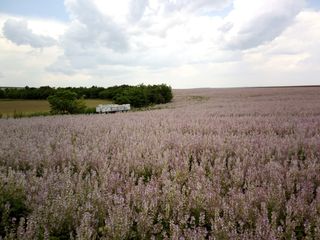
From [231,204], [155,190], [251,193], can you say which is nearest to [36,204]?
[155,190]

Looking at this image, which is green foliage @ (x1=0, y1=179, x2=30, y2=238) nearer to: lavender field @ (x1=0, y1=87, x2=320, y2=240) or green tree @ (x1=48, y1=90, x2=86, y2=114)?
lavender field @ (x1=0, y1=87, x2=320, y2=240)

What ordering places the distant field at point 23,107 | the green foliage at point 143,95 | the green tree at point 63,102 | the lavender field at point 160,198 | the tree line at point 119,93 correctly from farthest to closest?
the tree line at point 119,93
the green foliage at point 143,95
the distant field at point 23,107
the green tree at point 63,102
the lavender field at point 160,198

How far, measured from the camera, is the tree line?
103 ft

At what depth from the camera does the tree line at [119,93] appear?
31500 millimetres

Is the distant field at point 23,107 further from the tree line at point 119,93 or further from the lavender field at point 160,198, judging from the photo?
the lavender field at point 160,198

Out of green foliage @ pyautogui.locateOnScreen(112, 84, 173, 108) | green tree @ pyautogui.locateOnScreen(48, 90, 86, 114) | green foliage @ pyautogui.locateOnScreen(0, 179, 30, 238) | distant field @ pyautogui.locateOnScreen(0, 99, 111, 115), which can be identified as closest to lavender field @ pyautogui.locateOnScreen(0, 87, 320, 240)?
green foliage @ pyautogui.locateOnScreen(0, 179, 30, 238)

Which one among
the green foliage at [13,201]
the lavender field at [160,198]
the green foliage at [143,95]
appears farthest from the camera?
the green foliage at [143,95]

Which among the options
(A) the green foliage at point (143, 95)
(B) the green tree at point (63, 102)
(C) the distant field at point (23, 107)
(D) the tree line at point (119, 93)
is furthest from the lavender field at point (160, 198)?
(D) the tree line at point (119, 93)

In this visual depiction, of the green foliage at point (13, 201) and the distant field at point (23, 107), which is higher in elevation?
the green foliage at point (13, 201)

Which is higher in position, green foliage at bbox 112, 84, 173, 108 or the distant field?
green foliage at bbox 112, 84, 173, 108

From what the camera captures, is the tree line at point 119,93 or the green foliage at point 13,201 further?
the tree line at point 119,93

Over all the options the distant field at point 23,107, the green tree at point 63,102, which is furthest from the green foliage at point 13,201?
the distant field at point 23,107

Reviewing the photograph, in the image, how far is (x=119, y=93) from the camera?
36.8m

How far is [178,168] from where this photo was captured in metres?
4.58
